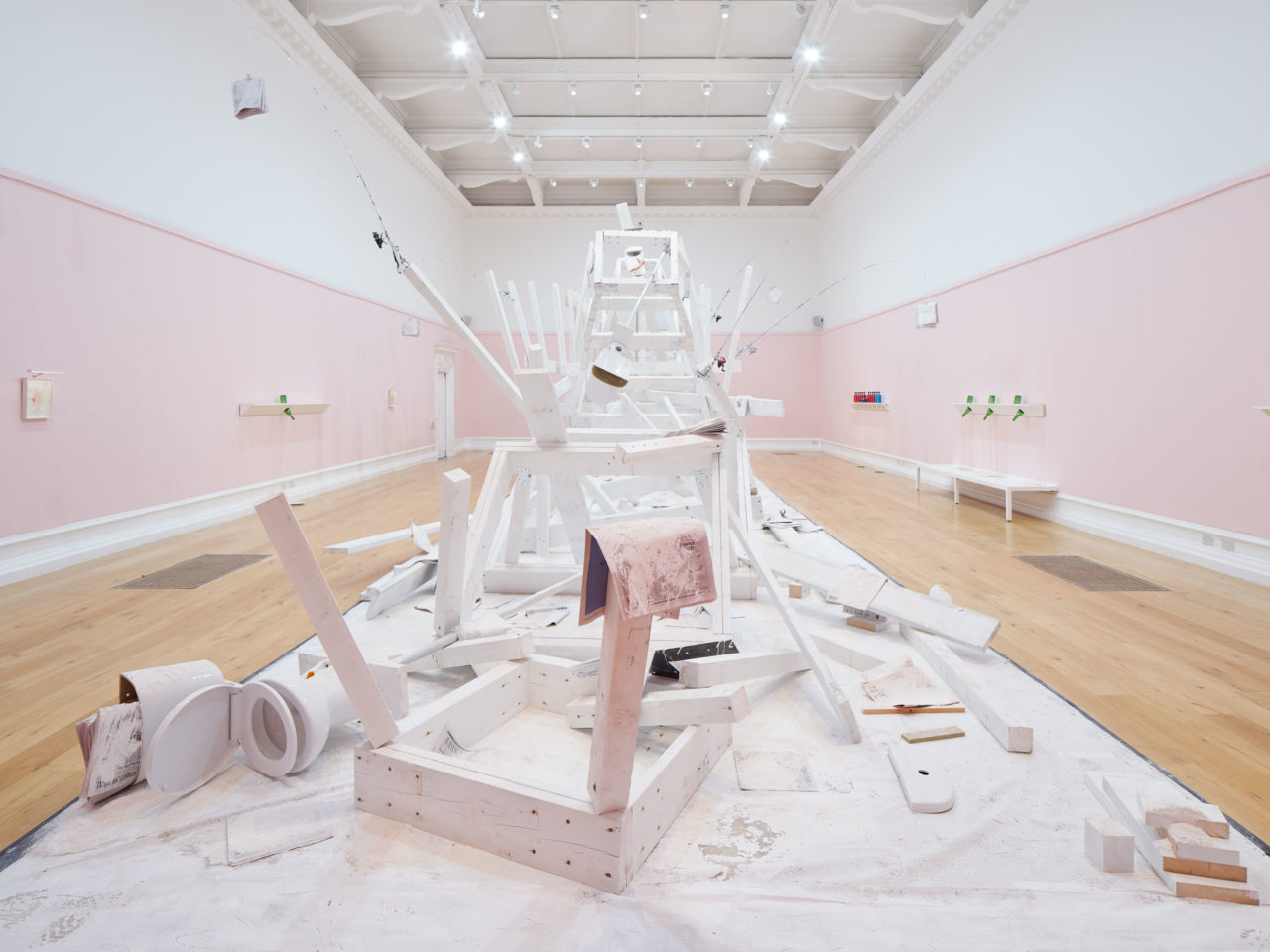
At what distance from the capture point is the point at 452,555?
2172 mm

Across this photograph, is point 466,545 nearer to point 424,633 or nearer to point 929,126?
point 424,633

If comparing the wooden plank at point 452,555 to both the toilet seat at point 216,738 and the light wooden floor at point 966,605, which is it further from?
the light wooden floor at point 966,605

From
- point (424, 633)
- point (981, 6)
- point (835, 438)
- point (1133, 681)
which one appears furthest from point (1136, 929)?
point (835, 438)

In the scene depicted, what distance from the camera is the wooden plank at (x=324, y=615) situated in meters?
1.29

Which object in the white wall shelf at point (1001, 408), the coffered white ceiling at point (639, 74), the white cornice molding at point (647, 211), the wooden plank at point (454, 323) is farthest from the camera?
the white cornice molding at point (647, 211)

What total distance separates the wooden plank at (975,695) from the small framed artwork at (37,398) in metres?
4.84

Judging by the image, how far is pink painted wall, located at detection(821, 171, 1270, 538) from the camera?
359 cm

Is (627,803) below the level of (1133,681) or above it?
above

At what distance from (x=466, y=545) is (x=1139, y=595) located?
3373 mm

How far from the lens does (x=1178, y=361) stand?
13.2 feet

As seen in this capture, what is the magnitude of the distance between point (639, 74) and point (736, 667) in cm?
788

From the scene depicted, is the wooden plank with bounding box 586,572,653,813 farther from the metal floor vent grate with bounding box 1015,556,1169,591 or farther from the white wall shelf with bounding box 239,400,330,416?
the white wall shelf with bounding box 239,400,330,416

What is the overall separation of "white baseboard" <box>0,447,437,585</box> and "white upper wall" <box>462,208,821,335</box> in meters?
6.53

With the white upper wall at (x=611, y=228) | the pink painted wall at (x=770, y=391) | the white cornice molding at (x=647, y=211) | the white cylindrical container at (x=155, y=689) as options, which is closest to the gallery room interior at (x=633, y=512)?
the white cylindrical container at (x=155, y=689)
